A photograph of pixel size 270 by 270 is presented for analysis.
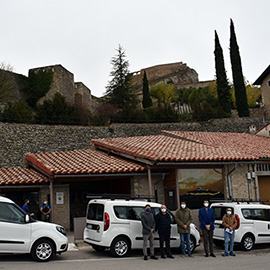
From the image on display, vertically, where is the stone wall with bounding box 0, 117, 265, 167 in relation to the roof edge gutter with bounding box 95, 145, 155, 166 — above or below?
above

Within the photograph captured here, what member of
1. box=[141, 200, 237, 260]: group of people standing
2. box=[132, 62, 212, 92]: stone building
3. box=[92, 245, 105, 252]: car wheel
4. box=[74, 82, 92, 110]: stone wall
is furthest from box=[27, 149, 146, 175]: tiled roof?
box=[132, 62, 212, 92]: stone building

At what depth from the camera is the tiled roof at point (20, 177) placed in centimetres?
1492

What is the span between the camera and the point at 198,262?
9352 mm

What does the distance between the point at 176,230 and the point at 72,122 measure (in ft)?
64.7

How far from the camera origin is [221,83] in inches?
1513

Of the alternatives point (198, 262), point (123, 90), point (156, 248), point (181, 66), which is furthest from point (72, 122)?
point (181, 66)

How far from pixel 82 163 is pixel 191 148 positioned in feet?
18.4

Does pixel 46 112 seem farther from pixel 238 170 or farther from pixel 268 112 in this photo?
pixel 268 112

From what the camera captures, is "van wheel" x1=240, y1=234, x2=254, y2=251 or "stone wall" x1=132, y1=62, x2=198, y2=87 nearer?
"van wheel" x1=240, y1=234, x2=254, y2=251

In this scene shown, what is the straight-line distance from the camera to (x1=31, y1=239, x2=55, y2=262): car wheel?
8938mm

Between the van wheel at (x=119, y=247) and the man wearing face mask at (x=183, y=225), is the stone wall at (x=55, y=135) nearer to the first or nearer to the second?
the van wheel at (x=119, y=247)

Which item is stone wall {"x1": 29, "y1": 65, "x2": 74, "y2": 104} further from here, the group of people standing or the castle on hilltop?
the castle on hilltop

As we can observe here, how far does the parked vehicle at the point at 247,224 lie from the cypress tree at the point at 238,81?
2616 centimetres

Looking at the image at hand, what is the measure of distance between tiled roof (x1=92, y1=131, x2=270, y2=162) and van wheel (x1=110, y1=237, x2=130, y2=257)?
498 cm
